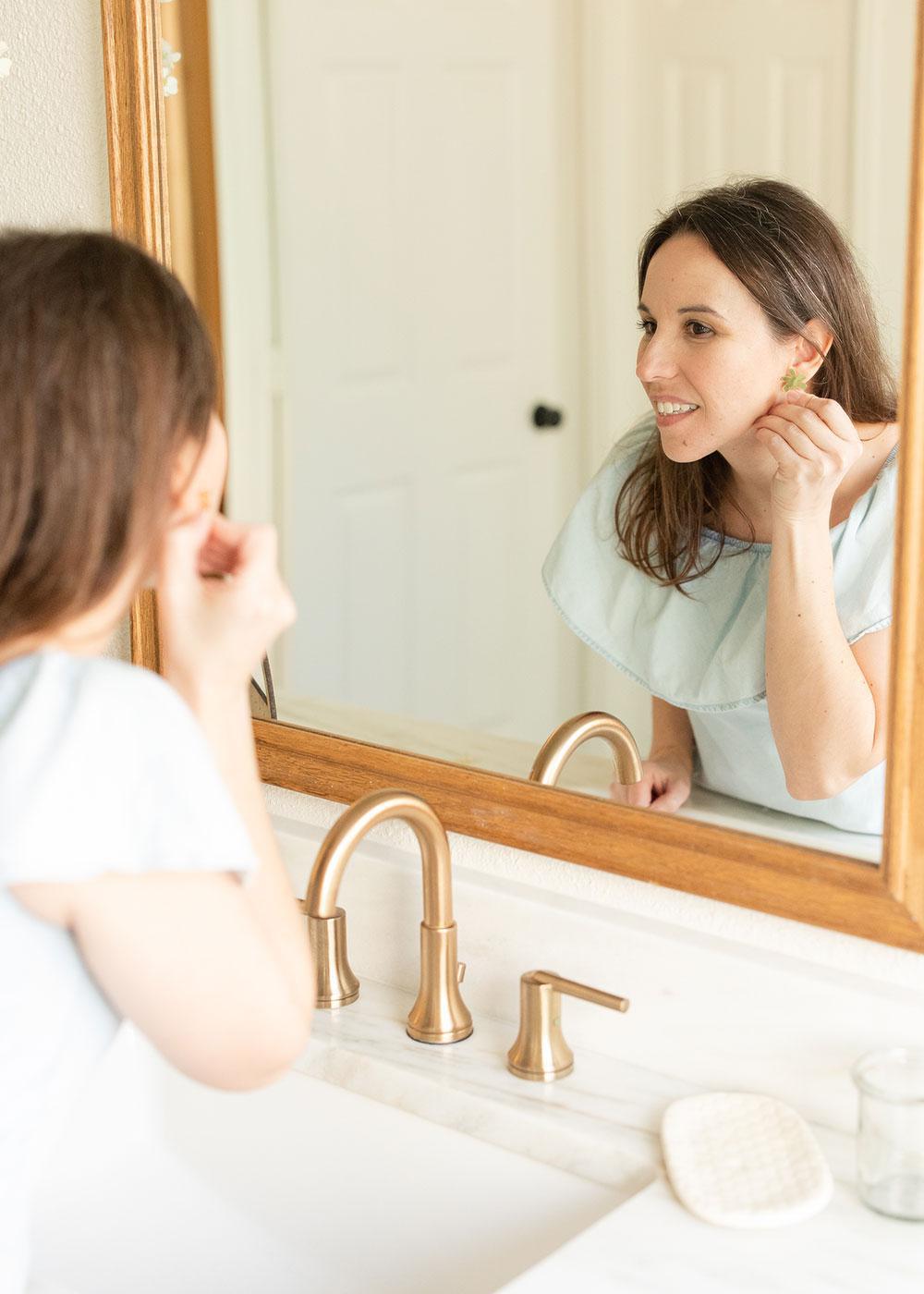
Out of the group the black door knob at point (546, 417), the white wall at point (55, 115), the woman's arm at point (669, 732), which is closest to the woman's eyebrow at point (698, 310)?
the black door knob at point (546, 417)

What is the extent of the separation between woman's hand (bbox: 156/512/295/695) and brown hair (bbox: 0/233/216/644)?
6 centimetres

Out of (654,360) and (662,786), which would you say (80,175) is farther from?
(662,786)

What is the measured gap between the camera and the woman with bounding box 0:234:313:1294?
25.8 inches

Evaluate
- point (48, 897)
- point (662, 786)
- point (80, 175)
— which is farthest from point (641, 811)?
point (80, 175)

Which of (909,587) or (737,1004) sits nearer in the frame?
(909,587)

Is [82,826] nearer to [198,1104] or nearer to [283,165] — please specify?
[198,1104]

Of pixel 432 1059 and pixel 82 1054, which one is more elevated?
pixel 82 1054

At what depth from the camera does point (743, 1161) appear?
93 centimetres

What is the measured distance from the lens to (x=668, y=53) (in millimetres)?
959

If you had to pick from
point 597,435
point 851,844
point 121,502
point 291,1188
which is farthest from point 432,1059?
point 121,502

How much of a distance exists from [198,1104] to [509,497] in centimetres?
54

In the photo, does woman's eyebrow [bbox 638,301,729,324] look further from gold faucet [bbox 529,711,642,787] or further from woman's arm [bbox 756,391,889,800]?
gold faucet [bbox 529,711,642,787]

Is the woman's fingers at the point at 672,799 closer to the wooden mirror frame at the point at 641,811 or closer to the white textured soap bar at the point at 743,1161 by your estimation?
the wooden mirror frame at the point at 641,811

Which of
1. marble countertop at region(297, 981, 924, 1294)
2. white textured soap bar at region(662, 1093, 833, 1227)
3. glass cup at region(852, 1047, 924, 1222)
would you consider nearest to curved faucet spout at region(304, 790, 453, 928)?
marble countertop at region(297, 981, 924, 1294)
